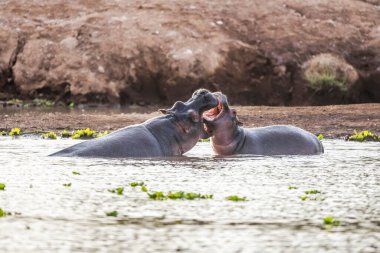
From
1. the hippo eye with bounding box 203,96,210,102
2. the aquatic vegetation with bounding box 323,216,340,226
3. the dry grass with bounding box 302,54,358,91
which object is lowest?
the aquatic vegetation with bounding box 323,216,340,226

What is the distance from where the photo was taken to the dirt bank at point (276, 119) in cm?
1800

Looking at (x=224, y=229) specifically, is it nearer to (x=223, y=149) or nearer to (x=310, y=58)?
(x=223, y=149)

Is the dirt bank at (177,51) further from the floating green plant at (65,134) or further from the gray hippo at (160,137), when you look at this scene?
the gray hippo at (160,137)

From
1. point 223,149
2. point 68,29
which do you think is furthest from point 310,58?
point 223,149

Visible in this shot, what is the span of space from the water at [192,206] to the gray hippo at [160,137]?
0.31m

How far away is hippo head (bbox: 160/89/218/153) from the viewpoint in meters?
12.0

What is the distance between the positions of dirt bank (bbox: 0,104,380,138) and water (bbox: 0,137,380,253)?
5942 mm

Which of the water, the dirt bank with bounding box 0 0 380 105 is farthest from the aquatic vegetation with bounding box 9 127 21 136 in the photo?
the dirt bank with bounding box 0 0 380 105

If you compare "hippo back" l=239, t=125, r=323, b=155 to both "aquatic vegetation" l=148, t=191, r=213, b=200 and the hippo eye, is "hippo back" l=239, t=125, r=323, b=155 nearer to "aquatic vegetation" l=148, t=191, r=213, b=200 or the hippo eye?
the hippo eye

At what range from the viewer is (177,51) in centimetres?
2764

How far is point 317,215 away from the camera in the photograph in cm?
759

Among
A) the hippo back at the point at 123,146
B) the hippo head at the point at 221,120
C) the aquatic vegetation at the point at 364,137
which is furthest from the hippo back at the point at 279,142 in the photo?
the aquatic vegetation at the point at 364,137

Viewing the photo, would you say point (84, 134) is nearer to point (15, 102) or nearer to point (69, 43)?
point (15, 102)

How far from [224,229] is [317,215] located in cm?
99
